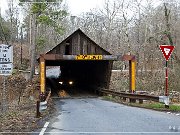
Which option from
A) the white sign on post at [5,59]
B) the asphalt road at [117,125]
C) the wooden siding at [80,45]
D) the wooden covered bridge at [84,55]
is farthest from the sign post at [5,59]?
the wooden siding at [80,45]

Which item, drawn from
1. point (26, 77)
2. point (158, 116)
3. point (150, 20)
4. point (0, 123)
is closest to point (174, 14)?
point (150, 20)

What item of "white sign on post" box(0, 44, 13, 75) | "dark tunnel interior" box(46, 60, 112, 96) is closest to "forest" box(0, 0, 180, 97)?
"dark tunnel interior" box(46, 60, 112, 96)

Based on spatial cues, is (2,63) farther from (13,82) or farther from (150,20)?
(150,20)

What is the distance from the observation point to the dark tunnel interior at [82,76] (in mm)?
29791

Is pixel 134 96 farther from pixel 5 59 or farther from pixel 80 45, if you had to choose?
pixel 5 59

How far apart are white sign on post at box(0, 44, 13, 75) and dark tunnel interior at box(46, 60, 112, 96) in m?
15.7

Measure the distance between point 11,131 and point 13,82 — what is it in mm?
28393

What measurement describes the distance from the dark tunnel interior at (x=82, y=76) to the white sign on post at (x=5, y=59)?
15.7 metres

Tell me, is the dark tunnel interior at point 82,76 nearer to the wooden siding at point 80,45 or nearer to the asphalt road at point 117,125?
the wooden siding at point 80,45

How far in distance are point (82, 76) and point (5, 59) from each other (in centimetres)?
2694

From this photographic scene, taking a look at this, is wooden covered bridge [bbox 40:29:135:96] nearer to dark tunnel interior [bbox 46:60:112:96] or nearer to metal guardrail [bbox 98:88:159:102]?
dark tunnel interior [bbox 46:60:112:96]

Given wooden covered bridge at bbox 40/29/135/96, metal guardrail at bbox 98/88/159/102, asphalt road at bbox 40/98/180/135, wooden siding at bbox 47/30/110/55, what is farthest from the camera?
wooden siding at bbox 47/30/110/55

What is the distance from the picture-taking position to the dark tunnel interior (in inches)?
1173

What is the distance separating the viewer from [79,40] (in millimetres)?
27406
